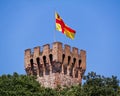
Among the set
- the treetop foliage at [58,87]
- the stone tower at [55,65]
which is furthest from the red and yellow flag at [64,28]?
the treetop foliage at [58,87]

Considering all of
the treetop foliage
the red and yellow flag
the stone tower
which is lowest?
the treetop foliage

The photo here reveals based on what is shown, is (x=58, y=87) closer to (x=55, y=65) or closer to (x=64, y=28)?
(x=55, y=65)

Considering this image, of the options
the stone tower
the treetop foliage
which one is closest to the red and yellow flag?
the stone tower

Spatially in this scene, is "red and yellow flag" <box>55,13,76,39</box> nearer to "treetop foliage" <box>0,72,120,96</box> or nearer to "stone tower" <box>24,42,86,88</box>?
"stone tower" <box>24,42,86,88</box>

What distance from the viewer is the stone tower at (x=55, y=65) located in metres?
74.3

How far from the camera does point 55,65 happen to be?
7444 cm

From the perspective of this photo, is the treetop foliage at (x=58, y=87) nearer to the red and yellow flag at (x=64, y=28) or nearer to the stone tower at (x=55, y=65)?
the stone tower at (x=55, y=65)

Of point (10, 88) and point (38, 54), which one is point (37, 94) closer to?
point (10, 88)

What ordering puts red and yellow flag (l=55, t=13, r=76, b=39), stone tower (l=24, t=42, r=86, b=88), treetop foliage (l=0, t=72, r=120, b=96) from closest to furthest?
treetop foliage (l=0, t=72, r=120, b=96), stone tower (l=24, t=42, r=86, b=88), red and yellow flag (l=55, t=13, r=76, b=39)

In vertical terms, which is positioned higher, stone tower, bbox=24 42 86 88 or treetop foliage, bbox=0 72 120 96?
stone tower, bbox=24 42 86 88

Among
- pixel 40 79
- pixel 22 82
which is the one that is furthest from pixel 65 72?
pixel 22 82

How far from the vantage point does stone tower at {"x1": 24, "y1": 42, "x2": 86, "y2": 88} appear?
74.3 meters

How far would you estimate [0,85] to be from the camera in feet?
219

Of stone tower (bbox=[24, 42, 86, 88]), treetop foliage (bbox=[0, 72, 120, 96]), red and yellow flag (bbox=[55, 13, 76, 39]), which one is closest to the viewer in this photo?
treetop foliage (bbox=[0, 72, 120, 96])
